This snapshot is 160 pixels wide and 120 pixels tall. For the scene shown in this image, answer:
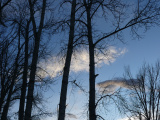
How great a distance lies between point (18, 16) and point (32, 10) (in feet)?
2.99

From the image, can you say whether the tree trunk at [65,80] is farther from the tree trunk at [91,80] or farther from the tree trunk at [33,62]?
the tree trunk at [33,62]

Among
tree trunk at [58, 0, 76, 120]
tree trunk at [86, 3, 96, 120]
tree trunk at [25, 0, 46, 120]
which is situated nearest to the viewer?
tree trunk at [58, 0, 76, 120]

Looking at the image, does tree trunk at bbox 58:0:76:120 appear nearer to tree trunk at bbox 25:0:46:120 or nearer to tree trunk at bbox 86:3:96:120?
tree trunk at bbox 86:3:96:120

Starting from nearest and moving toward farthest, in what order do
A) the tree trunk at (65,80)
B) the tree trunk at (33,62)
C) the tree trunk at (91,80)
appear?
the tree trunk at (65,80) → the tree trunk at (91,80) → the tree trunk at (33,62)

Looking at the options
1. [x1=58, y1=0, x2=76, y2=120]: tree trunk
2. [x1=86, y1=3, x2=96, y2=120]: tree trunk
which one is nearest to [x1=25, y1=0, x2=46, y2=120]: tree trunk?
[x1=58, y1=0, x2=76, y2=120]: tree trunk

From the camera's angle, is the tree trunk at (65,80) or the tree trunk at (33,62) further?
the tree trunk at (33,62)

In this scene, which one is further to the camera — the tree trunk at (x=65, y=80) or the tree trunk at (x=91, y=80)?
the tree trunk at (x=91, y=80)

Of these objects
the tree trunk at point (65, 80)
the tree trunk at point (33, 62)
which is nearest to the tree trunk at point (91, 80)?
the tree trunk at point (65, 80)

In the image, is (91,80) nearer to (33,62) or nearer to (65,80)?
(65,80)

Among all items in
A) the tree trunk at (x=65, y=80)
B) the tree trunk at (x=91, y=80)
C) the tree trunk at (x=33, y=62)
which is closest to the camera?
the tree trunk at (x=65, y=80)

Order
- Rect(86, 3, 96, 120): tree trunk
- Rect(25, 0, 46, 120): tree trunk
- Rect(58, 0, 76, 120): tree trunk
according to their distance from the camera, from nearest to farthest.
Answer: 1. Rect(58, 0, 76, 120): tree trunk
2. Rect(86, 3, 96, 120): tree trunk
3. Rect(25, 0, 46, 120): tree trunk

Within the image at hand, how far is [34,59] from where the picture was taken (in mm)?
7344

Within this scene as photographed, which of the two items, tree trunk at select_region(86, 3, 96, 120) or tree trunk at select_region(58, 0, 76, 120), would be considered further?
tree trunk at select_region(86, 3, 96, 120)

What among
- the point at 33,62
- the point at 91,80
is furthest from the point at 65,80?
the point at 33,62
